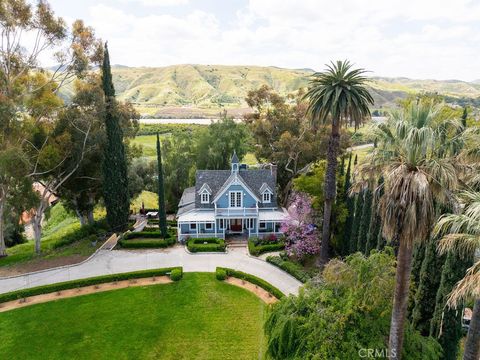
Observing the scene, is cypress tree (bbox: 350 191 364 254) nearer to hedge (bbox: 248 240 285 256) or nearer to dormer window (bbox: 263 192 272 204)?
hedge (bbox: 248 240 285 256)

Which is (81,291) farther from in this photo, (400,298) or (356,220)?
(400,298)

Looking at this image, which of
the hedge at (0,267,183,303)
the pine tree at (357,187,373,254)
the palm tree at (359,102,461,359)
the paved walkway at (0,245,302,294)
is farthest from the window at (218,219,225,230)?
the palm tree at (359,102,461,359)

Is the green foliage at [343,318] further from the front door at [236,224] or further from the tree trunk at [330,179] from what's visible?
the front door at [236,224]

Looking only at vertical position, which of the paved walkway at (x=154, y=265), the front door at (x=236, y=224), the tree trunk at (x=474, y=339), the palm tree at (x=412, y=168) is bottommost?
the paved walkway at (x=154, y=265)

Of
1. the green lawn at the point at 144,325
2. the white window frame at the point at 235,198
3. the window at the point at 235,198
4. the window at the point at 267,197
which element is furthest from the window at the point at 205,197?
the green lawn at the point at 144,325

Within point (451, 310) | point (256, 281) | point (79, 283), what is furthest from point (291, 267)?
point (79, 283)

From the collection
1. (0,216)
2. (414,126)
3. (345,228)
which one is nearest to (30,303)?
(0,216)

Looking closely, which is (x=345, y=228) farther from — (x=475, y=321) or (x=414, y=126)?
(x=414, y=126)
